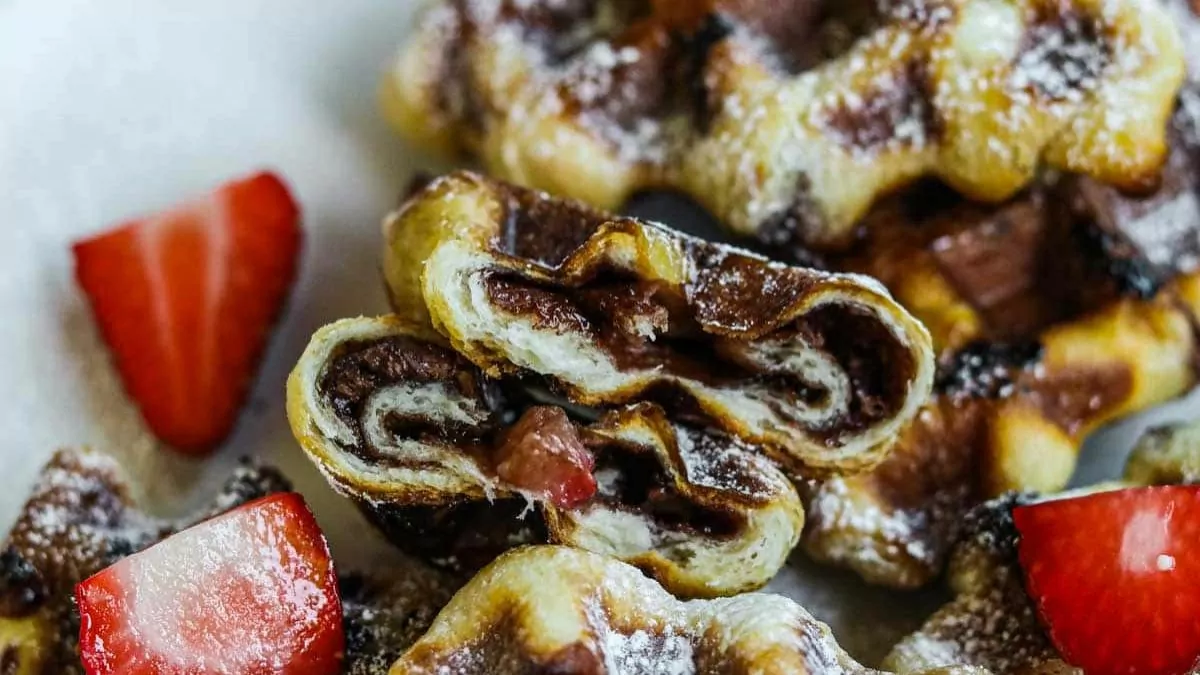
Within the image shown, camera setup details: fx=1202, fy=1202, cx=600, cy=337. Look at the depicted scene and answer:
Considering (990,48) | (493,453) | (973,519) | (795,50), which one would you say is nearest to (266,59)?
(795,50)

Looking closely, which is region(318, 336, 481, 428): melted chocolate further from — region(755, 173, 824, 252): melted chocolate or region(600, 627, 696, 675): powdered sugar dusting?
region(755, 173, 824, 252): melted chocolate

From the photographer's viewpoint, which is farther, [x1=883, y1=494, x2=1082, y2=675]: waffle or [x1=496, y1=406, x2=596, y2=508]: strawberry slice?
[x1=883, y1=494, x2=1082, y2=675]: waffle

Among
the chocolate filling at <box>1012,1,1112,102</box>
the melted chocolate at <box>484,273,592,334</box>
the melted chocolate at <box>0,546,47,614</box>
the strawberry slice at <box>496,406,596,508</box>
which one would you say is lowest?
the melted chocolate at <box>0,546,47,614</box>

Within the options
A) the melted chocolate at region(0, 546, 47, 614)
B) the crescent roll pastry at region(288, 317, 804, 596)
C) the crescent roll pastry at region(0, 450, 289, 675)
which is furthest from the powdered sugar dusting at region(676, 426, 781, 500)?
the melted chocolate at region(0, 546, 47, 614)

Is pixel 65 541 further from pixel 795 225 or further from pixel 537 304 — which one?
pixel 795 225

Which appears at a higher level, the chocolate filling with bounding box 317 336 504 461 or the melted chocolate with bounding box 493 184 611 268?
the melted chocolate with bounding box 493 184 611 268

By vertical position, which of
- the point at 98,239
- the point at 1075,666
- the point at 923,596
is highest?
the point at 98,239

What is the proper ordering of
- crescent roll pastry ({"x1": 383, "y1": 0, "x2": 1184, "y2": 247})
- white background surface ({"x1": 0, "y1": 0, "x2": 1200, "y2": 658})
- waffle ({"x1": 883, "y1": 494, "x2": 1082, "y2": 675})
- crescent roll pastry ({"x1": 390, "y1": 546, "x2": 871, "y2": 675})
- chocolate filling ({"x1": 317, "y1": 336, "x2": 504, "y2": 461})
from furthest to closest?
white background surface ({"x1": 0, "y1": 0, "x2": 1200, "y2": 658}) < crescent roll pastry ({"x1": 383, "y1": 0, "x2": 1184, "y2": 247}) < waffle ({"x1": 883, "y1": 494, "x2": 1082, "y2": 675}) < chocolate filling ({"x1": 317, "y1": 336, "x2": 504, "y2": 461}) < crescent roll pastry ({"x1": 390, "y1": 546, "x2": 871, "y2": 675})

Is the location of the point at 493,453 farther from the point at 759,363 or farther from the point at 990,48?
the point at 990,48
